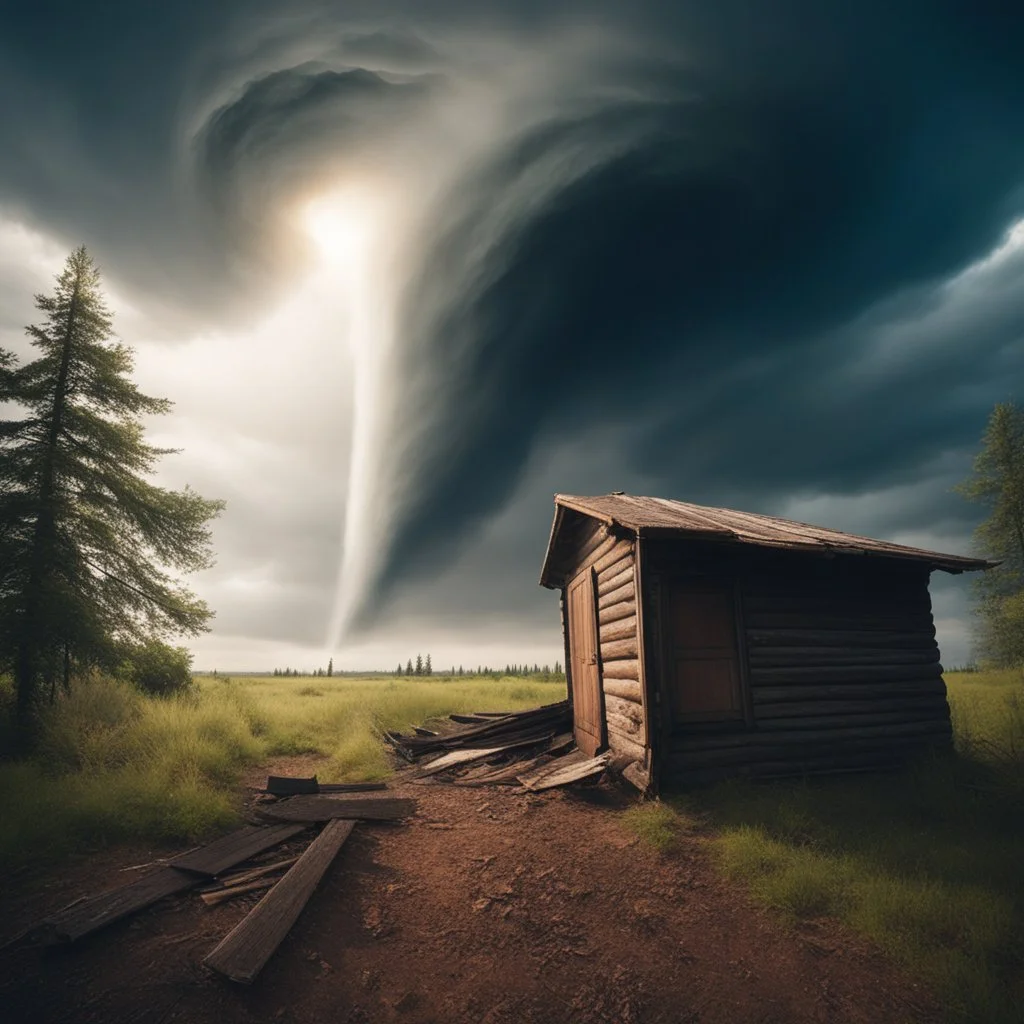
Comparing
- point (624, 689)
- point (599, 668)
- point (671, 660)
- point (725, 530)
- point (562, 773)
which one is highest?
point (725, 530)

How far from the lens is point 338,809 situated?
7.30m

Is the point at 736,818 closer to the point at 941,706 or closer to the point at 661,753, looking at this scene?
the point at 661,753

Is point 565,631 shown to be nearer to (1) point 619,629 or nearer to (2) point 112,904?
(1) point 619,629

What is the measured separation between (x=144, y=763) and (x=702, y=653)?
9044mm

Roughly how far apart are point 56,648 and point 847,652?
52.7ft

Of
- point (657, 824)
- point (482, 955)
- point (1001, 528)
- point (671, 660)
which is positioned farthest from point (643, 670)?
point (1001, 528)

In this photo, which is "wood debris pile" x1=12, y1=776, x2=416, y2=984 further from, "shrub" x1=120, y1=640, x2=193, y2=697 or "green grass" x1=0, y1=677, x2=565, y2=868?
"shrub" x1=120, y1=640, x2=193, y2=697

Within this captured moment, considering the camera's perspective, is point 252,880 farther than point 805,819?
No

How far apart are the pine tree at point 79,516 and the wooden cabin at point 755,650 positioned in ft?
36.0

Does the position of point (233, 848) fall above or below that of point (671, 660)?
below

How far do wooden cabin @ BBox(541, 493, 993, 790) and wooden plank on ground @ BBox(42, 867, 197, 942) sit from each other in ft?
19.2

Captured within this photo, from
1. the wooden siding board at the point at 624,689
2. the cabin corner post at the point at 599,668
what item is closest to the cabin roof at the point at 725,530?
the cabin corner post at the point at 599,668

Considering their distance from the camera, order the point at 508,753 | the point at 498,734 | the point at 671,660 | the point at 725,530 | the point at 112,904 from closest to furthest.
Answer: the point at 112,904
the point at 725,530
the point at 671,660
the point at 508,753
the point at 498,734

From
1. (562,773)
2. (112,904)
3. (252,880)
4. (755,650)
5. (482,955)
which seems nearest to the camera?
(482,955)
